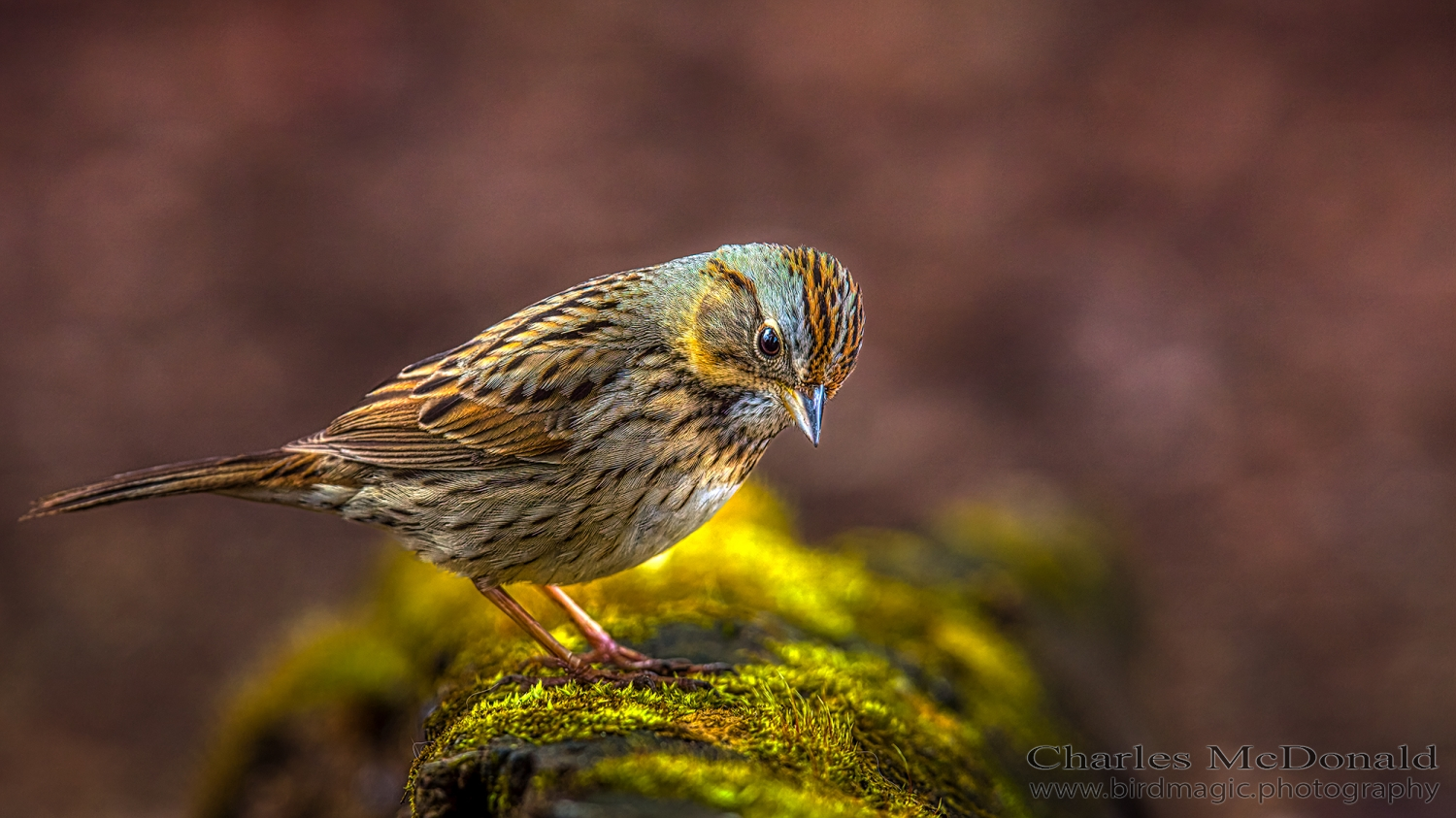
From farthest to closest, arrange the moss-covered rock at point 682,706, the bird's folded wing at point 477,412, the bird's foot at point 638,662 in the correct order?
the bird's folded wing at point 477,412 < the bird's foot at point 638,662 < the moss-covered rock at point 682,706

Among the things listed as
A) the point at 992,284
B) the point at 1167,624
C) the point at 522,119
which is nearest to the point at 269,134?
the point at 522,119

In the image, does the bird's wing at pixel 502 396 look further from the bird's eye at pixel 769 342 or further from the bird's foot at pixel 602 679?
the bird's foot at pixel 602 679

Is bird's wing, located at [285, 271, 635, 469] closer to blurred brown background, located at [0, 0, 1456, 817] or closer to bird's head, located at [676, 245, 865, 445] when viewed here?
bird's head, located at [676, 245, 865, 445]

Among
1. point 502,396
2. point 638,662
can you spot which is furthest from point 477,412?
point 638,662

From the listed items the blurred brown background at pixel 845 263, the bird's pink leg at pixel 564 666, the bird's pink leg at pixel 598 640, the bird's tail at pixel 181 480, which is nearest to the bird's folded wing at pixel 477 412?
the bird's tail at pixel 181 480

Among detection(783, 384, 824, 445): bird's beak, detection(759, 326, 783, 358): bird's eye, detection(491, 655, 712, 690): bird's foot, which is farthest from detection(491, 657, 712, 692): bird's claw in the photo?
detection(759, 326, 783, 358): bird's eye

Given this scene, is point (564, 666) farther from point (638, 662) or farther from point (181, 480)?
point (181, 480)
